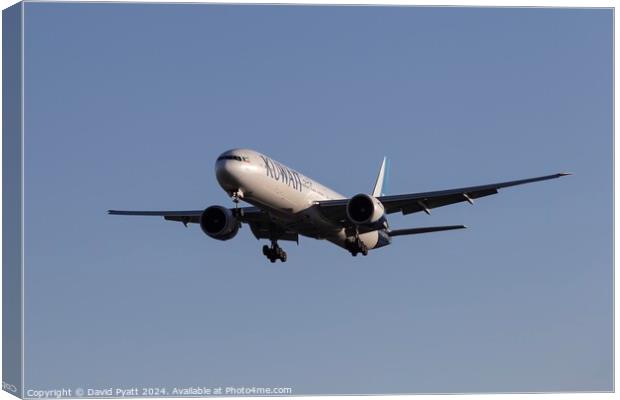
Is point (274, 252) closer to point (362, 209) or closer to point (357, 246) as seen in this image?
point (357, 246)

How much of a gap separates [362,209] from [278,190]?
10.3 ft

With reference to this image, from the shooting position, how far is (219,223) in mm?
39906

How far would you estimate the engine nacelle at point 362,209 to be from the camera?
38219 millimetres

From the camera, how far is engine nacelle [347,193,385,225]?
38.2m

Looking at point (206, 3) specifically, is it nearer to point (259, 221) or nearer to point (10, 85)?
point (10, 85)

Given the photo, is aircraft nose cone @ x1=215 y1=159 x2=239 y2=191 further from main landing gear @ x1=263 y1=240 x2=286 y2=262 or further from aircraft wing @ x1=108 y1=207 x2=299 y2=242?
main landing gear @ x1=263 y1=240 x2=286 y2=262

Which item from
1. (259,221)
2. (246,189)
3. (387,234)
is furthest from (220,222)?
(387,234)

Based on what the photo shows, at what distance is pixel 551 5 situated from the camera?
31000mm

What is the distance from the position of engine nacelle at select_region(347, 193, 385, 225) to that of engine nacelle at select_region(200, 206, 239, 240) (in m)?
4.11

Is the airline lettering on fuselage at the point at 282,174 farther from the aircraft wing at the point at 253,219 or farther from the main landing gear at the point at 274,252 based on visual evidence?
the main landing gear at the point at 274,252

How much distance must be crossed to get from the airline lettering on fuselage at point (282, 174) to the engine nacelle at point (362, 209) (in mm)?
1840

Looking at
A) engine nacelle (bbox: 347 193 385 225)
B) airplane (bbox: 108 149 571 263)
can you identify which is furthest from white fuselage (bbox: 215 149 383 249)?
engine nacelle (bbox: 347 193 385 225)

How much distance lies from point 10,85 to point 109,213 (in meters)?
15.8

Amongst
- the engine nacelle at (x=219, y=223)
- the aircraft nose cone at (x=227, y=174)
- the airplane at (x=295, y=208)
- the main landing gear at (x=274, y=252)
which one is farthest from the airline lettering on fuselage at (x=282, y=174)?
the main landing gear at (x=274, y=252)
